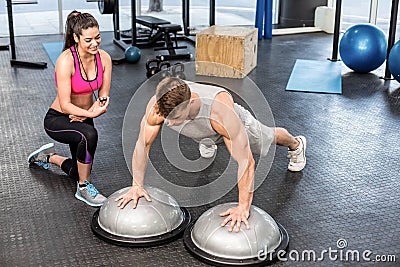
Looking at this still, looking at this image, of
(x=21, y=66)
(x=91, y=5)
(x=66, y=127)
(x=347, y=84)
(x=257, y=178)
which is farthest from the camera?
(x=91, y=5)

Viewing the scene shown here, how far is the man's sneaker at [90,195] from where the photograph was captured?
248 cm

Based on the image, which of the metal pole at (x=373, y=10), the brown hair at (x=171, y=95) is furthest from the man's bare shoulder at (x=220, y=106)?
the metal pole at (x=373, y=10)

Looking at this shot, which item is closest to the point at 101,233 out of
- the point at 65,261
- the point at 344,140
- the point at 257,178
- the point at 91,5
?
the point at 65,261

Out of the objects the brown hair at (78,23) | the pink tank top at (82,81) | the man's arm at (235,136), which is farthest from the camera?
the pink tank top at (82,81)

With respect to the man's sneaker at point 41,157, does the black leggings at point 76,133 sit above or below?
above

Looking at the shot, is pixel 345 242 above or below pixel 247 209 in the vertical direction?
below

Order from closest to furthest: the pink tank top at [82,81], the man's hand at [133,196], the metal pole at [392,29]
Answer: the man's hand at [133,196], the pink tank top at [82,81], the metal pole at [392,29]

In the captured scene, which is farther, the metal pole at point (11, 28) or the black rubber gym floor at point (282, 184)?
the metal pole at point (11, 28)

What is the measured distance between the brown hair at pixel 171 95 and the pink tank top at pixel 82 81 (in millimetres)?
674

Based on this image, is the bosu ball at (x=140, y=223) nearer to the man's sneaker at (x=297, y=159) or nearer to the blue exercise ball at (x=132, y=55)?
the man's sneaker at (x=297, y=159)

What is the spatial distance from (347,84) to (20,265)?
10.8 feet

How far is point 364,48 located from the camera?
4758 mm

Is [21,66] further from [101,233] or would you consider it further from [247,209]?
[247,209]

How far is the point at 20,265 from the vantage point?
203cm
